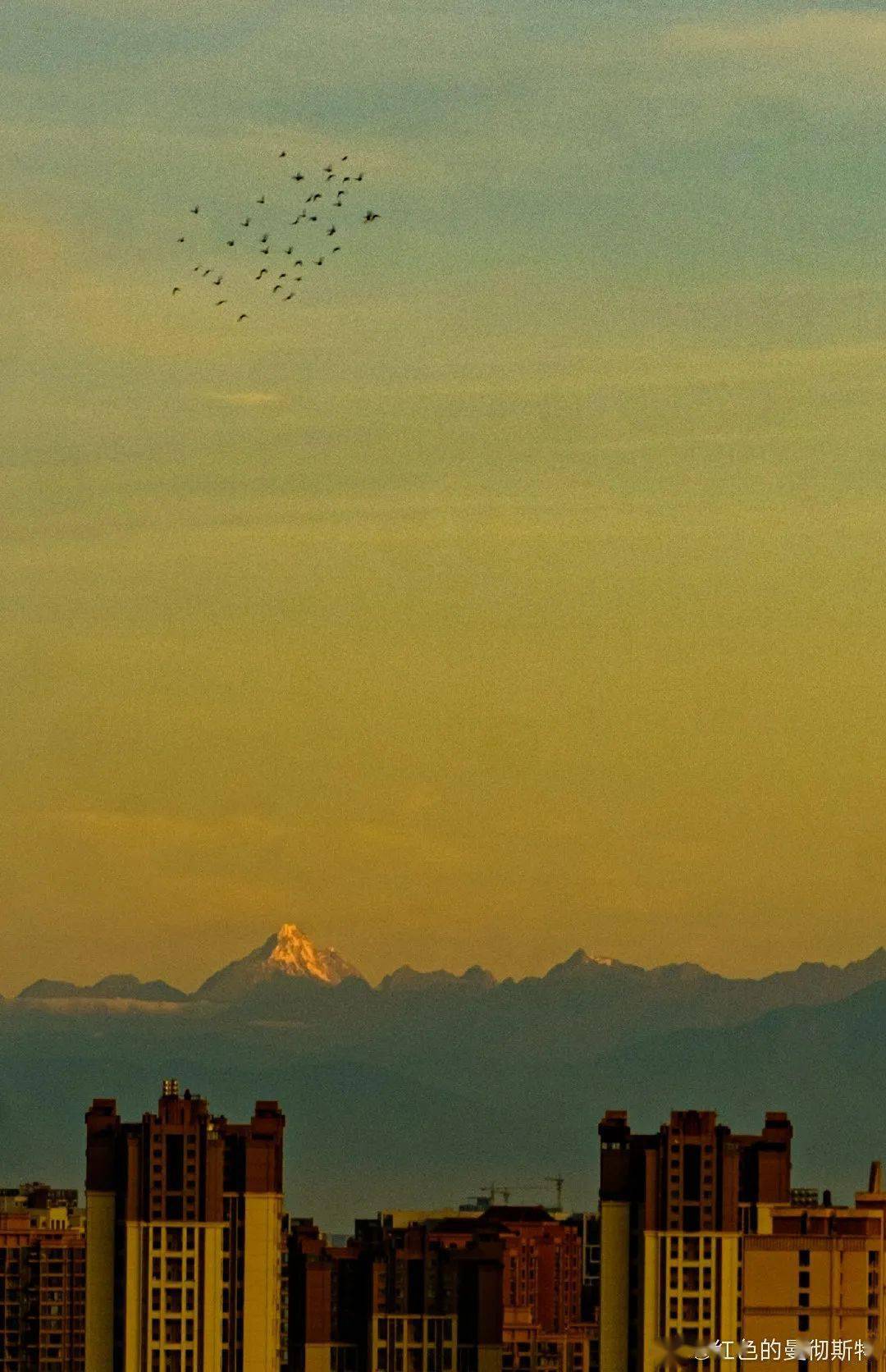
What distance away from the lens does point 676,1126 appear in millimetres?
96000

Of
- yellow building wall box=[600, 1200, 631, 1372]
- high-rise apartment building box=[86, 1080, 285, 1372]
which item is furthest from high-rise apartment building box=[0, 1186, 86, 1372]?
yellow building wall box=[600, 1200, 631, 1372]

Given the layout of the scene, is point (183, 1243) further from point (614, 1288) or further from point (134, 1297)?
point (614, 1288)

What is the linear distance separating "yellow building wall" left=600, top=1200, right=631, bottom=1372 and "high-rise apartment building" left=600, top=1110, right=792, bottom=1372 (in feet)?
0.06

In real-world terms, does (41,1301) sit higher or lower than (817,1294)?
higher

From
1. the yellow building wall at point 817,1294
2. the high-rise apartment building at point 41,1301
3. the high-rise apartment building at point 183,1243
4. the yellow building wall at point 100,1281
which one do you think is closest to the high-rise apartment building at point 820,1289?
the yellow building wall at point 817,1294

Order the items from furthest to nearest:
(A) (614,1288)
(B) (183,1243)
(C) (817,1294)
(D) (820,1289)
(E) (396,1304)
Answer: (E) (396,1304) < (A) (614,1288) < (B) (183,1243) < (C) (817,1294) < (D) (820,1289)

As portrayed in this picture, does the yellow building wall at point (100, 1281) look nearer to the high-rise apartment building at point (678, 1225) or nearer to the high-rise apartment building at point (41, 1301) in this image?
the high-rise apartment building at point (678, 1225)

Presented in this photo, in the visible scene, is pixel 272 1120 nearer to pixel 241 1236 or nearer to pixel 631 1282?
pixel 241 1236

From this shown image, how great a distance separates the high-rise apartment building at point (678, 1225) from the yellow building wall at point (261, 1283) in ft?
25.7

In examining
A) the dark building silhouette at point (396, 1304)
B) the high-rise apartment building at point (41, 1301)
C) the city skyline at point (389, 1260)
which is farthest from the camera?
the high-rise apartment building at point (41, 1301)

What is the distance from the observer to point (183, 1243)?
93812 mm

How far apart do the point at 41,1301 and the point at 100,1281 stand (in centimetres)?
2086

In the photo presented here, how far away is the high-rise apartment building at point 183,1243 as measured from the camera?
92938 millimetres

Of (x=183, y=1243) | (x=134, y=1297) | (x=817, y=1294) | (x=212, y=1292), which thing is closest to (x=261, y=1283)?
(x=212, y=1292)
